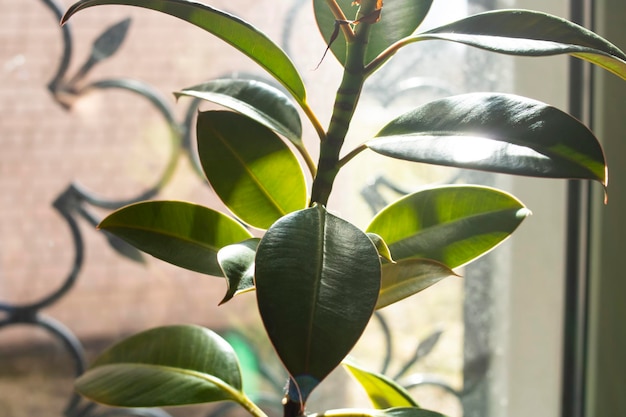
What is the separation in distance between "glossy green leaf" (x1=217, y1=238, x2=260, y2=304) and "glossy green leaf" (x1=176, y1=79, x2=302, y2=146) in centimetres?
11

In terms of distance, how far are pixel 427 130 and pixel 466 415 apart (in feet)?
2.12

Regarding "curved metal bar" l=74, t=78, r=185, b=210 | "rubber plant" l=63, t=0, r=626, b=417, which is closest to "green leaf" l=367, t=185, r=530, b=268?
"rubber plant" l=63, t=0, r=626, b=417

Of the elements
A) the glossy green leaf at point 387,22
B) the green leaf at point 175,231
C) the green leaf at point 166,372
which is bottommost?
the green leaf at point 166,372

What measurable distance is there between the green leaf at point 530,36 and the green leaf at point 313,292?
154 millimetres

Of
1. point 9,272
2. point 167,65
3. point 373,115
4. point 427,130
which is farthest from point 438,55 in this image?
point 9,272

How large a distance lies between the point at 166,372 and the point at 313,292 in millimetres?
245

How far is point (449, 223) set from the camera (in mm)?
506

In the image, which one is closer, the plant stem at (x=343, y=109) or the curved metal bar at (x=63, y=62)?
the plant stem at (x=343, y=109)

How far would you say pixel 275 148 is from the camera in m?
0.51

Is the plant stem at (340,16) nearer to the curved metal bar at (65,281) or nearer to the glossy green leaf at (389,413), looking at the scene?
the glossy green leaf at (389,413)

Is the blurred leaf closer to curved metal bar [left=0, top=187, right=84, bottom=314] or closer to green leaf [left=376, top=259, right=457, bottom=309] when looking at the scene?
curved metal bar [left=0, top=187, right=84, bottom=314]

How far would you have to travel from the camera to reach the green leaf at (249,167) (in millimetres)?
502

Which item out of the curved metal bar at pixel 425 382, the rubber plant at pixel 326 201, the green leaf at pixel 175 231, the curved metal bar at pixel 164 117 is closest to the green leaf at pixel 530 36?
the rubber plant at pixel 326 201

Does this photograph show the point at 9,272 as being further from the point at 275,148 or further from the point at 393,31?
the point at 393,31
